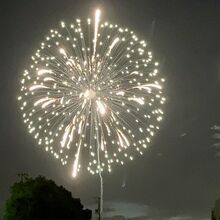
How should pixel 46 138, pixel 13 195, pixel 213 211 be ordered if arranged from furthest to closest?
pixel 213 211 < pixel 13 195 < pixel 46 138

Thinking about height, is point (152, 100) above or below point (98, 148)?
above

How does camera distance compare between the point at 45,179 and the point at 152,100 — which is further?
the point at 45,179

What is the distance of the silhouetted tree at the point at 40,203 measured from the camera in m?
59.9

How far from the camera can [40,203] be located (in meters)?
60.7

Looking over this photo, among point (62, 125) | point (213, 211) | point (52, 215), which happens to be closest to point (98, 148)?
point (62, 125)

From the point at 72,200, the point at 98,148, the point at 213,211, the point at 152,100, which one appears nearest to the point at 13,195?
the point at 72,200

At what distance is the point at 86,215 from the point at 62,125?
466 inches

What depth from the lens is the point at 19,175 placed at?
64.0 metres

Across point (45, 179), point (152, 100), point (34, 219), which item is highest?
point (152, 100)

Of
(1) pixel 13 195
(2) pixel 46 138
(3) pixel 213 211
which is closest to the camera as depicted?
(2) pixel 46 138

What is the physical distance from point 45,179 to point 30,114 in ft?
28.5

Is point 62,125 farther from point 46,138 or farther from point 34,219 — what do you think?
point 34,219

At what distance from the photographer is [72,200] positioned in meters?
64.3

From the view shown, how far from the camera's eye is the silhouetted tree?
59.9 m
